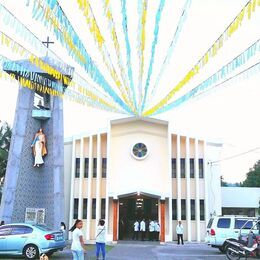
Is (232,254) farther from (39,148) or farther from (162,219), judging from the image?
(39,148)

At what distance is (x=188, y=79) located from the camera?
10352mm

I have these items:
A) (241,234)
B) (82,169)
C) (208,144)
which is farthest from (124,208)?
(241,234)

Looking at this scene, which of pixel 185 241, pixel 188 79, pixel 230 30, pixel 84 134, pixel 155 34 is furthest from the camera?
pixel 84 134

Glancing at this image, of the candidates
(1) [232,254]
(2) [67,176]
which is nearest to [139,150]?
(2) [67,176]

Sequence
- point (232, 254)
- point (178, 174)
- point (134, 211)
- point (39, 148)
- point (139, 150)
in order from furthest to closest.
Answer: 1. point (134, 211)
2. point (139, 150)
3. point (178, 174)
4. point (39, 148)
5. point (232, 254)

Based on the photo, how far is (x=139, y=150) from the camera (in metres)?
27.8

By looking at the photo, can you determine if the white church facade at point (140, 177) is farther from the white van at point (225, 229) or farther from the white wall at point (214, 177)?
the white van at point (225, 229)

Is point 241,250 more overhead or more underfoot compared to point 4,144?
more underfoot

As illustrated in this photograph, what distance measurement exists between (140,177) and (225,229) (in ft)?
30.0

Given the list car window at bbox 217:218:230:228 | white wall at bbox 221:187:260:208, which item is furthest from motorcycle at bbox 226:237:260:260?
white wall at bbox 221:187:260:208

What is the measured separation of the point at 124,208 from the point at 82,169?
3.91m

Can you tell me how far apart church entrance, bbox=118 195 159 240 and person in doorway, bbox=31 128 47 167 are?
767cm

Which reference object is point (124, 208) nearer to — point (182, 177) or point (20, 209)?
A: point (182, 177)

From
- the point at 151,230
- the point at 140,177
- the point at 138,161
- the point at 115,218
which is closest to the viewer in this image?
the point at 115,218
